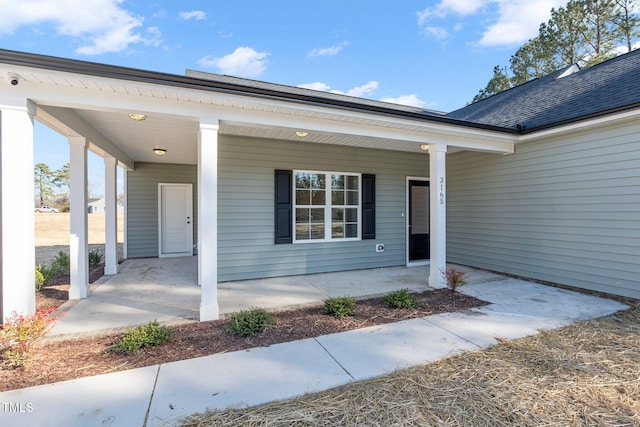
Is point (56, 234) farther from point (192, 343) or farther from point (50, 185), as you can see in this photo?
point (50, 185)

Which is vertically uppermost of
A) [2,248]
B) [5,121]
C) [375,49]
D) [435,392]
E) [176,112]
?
[375,49]

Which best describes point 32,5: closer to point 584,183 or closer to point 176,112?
point 176,112

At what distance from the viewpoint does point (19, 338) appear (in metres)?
2.63

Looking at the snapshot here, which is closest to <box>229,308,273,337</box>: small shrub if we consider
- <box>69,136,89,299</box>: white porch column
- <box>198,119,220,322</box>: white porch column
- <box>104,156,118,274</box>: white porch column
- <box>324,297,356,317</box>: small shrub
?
<box>198,119,220,322</box>: white porch column

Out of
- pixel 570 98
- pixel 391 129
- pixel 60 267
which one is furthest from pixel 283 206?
pixel 570 98

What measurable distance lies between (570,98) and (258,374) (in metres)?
7.12

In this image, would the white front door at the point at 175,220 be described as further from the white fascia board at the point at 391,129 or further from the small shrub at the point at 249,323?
the small shrub at the point at 249,323

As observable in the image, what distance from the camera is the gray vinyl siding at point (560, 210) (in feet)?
14.6

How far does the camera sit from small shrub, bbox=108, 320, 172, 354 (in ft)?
9.32

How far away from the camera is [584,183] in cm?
488

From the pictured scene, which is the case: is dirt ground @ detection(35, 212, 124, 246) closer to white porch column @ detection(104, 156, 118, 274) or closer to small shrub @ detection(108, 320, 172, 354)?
white porch column @ detection(104, 156, 118, 274)

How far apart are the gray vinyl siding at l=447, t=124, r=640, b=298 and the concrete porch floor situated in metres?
0.77

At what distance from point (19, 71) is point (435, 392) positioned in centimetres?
457

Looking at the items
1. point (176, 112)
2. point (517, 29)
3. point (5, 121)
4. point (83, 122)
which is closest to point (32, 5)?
point (83, 122)
